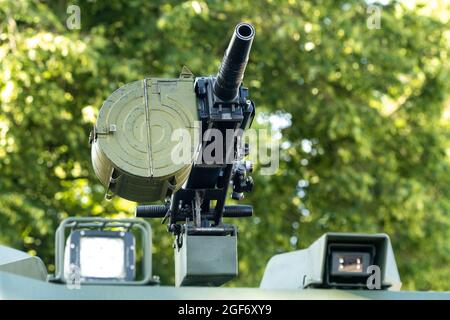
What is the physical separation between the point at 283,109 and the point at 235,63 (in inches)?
479

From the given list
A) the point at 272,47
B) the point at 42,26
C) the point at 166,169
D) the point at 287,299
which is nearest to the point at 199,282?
the point at 166,169

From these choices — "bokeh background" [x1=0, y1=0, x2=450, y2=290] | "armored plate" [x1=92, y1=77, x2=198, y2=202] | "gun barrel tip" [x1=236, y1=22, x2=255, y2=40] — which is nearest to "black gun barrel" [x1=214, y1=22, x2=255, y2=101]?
"gun barrel tip" [x1=236, y1=22, x2=255, y2=40]

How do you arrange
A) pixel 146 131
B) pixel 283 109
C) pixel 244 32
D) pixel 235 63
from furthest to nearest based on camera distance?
pixel 283 109 → pixel 146 131 → pixel 235 63 → pixel 244 32

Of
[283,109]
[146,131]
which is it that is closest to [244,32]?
[146,131]

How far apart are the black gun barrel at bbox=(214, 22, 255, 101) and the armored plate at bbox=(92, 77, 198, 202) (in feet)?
0.61

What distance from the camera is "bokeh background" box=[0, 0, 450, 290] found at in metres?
16.0

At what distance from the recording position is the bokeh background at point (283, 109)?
16031 mm

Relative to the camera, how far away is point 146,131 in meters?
6.40

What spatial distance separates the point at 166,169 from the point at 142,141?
0.60 ft

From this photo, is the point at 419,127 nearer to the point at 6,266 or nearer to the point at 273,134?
the point at 273,134

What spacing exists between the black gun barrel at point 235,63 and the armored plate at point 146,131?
0.61 feet

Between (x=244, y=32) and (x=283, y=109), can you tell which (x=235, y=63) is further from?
(x=283, y=109)

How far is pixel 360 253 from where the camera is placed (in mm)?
6352

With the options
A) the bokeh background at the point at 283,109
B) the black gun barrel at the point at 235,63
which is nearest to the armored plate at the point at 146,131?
the black gun barrel at the point at 235,63
